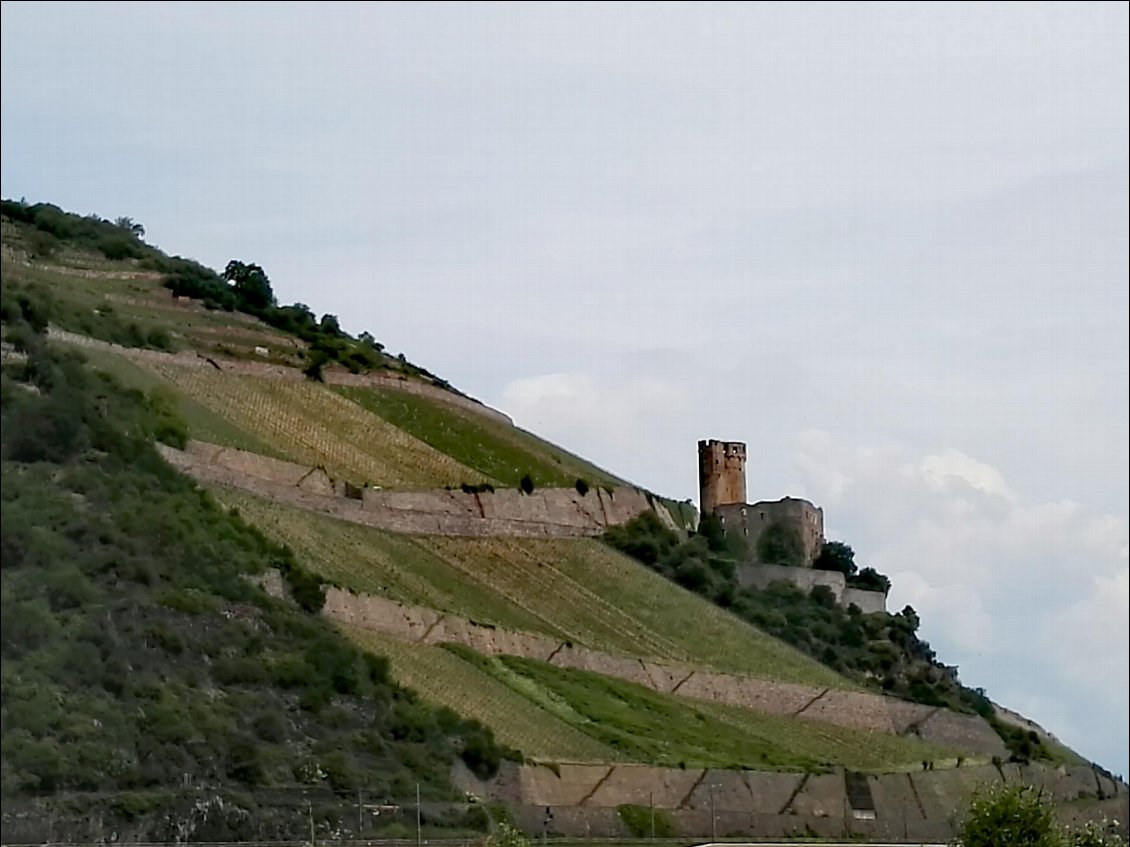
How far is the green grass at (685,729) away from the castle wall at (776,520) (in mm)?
20110

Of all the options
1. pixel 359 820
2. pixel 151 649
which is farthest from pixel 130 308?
pixel 359 820

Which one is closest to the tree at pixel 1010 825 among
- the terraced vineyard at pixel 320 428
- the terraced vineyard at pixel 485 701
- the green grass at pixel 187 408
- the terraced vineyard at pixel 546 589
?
the terraced vineyard at pixel 485 701

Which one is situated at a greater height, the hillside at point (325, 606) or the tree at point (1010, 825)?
the hillside at point (325, 606)

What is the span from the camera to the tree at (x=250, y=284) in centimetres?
9700

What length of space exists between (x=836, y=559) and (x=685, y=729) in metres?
32.1

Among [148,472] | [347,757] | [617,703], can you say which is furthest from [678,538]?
[347,757]

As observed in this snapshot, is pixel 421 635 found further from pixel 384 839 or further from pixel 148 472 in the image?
pixel 384 839

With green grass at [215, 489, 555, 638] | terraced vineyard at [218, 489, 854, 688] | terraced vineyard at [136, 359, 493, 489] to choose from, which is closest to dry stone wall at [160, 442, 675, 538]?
terraced vineyard at [218, 489, 854, 688]

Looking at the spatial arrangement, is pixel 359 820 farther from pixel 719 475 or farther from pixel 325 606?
pixel 719 475

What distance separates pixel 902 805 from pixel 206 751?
25.6 m

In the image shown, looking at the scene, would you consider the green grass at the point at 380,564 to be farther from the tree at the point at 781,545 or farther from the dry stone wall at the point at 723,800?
the tree at the point at 781,545

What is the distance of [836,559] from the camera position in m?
93.8

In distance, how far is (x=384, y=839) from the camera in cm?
3991

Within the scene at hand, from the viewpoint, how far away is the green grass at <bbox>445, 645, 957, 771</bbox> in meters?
58.8
